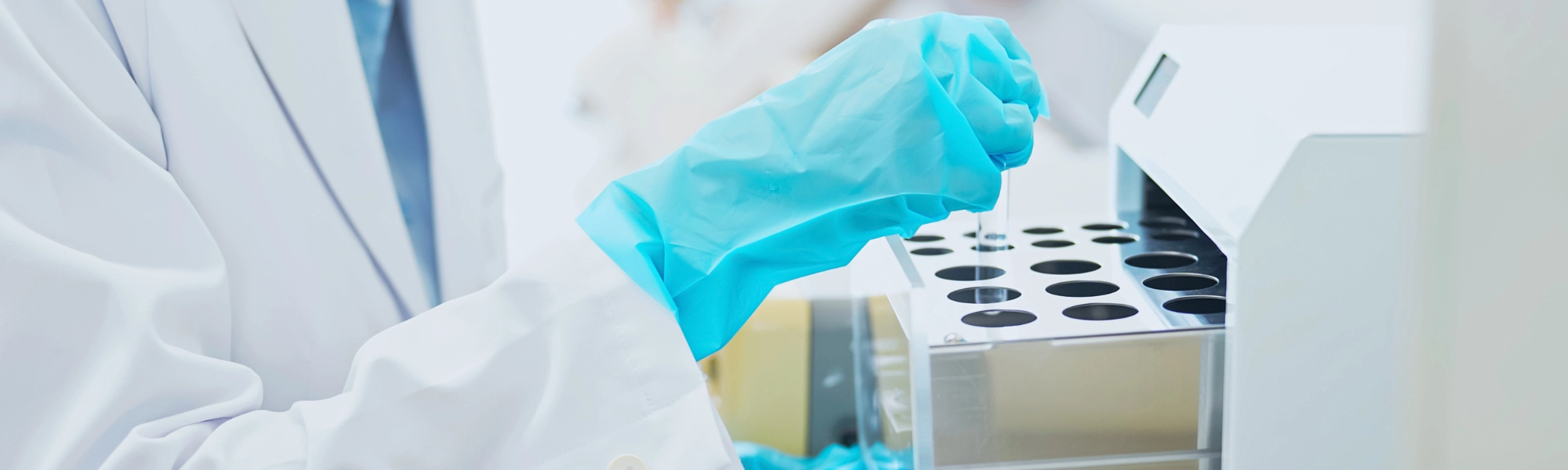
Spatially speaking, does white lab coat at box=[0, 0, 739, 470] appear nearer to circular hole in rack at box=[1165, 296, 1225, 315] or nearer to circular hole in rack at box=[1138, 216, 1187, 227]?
circular hole in rack at box=[1165, 296, 1225, 315]

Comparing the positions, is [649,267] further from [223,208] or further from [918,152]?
[223,208]

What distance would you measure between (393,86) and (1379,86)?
810mm

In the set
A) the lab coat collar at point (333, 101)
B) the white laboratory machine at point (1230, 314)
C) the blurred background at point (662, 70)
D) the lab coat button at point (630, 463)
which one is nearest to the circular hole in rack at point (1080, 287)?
the white laboratory machine at point (1230, 314)

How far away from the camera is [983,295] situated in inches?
30.6

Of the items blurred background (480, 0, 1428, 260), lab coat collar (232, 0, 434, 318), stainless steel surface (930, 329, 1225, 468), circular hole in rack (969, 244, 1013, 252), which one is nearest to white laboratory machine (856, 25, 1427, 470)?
stainless steel surface (930, 329, 1225, 468)

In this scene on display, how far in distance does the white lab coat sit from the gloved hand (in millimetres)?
63

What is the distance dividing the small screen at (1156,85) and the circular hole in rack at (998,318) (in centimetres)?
24

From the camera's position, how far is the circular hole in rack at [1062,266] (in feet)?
2.76

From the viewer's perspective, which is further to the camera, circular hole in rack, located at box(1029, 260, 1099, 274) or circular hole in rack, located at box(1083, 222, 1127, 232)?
circular hole in rack, located at box(1083, 222, 1127, 232)

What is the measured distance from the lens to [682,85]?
5.33 feet

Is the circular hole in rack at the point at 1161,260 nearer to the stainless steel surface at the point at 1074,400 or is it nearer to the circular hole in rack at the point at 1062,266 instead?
the circular hole in rack at the point at 1062,266

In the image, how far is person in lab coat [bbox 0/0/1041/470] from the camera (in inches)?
21.8

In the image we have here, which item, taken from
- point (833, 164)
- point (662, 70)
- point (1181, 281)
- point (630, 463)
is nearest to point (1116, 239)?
point (1181, 281)

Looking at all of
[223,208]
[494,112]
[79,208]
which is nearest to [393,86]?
[223,208]
